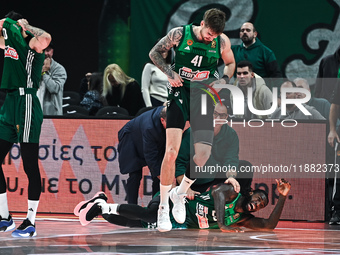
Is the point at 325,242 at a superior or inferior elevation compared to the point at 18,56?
inferior

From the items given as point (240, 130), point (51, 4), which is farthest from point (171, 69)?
point (51, 4)

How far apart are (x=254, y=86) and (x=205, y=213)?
232 cm

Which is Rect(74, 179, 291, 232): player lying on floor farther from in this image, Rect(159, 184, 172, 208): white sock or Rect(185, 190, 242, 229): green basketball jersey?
Rect(159, 184, 172, 208): white sock

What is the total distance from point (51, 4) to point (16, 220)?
292 inches

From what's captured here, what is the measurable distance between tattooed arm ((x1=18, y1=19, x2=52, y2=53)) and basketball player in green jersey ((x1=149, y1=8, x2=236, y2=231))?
1.08 m

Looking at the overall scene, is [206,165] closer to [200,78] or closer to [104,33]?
[200,78]

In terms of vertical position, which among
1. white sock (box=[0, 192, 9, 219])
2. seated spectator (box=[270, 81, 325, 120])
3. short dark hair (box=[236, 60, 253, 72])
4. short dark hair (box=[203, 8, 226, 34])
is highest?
short dark hair (box=[203, 8, 226, 34])

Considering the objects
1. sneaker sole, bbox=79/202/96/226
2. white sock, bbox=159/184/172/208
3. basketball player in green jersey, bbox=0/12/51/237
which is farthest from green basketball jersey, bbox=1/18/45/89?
white sock, bbox=159/184/172/208

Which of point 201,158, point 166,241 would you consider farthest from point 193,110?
point 166,241

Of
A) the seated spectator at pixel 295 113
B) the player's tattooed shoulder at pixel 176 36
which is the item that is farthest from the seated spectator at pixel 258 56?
the player's tattooed shoulder at pixel 176 36

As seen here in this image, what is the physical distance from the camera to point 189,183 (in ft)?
23.6

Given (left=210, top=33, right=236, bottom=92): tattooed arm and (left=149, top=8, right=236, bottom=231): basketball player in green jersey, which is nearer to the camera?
(left=149, top=8, right=236, bottom=231): basketball player in green jersey

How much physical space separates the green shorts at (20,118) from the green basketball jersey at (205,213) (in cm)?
186

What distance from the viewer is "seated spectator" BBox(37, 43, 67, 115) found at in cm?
972
